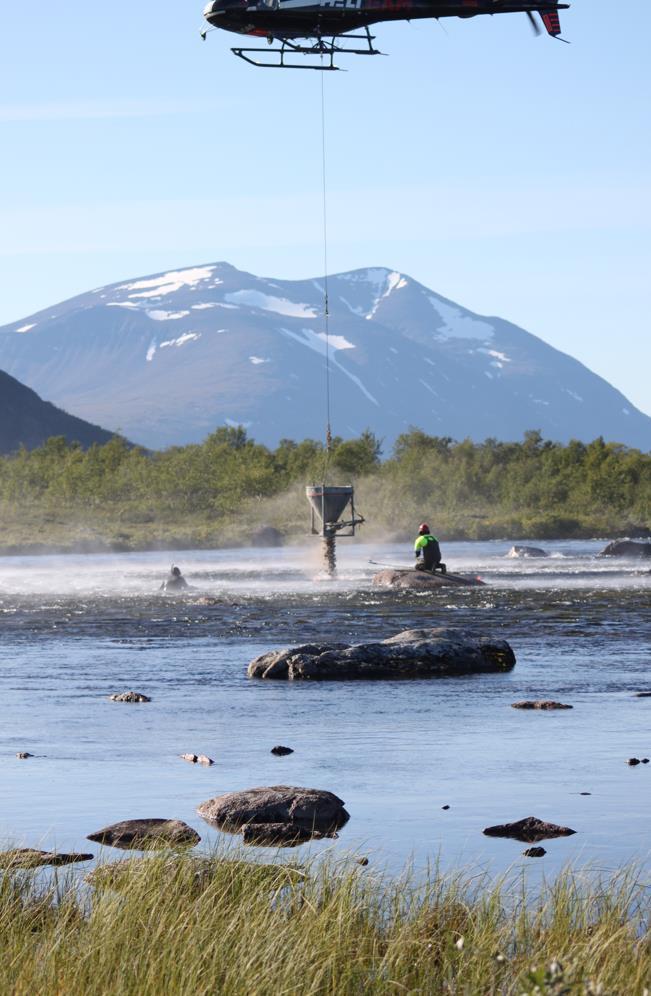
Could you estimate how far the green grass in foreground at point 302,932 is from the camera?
9.41 meters

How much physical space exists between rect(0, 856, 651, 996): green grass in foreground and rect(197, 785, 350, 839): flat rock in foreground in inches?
104

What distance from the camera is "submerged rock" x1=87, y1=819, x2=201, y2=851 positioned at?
1374 cm

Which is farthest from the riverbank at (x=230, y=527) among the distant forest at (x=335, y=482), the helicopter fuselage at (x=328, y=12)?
the helicopter fuselage at (x=328, y=12)

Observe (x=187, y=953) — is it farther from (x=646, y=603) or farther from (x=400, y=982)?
(x=646, y=603)

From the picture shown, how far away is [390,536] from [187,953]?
122735mm

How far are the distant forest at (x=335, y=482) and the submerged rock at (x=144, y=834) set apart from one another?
110906 mm

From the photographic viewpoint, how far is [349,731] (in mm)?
21141

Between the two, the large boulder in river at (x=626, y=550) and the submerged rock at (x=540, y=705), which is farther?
the large boulder in river at (x=626, y=550)

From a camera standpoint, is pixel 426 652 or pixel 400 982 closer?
pixel 400 982

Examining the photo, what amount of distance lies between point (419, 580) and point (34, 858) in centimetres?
4128

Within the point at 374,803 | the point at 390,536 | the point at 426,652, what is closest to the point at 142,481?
the point at 390,536

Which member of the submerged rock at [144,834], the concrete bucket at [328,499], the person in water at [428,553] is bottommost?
the submerged rock at [144,834]

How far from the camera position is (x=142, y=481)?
157625 millimetres

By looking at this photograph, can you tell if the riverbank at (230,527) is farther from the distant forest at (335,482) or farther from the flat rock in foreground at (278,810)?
the flat rock in foreground at (278,810)
